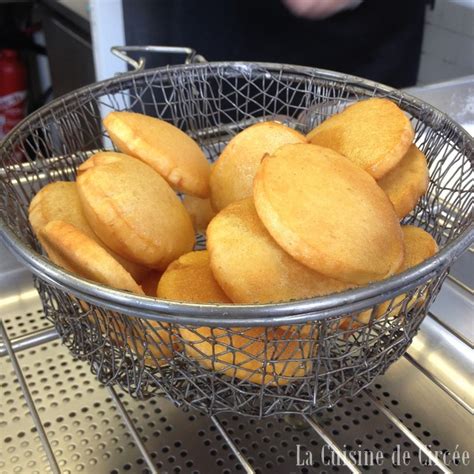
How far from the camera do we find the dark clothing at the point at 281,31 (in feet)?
4.09

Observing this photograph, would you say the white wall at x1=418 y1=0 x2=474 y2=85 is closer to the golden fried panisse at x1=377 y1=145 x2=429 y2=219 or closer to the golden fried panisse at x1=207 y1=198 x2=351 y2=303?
the golden fried panisse at x1=377 y1=145 x2=429 y2=219

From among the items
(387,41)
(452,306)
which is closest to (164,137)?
(452,306)

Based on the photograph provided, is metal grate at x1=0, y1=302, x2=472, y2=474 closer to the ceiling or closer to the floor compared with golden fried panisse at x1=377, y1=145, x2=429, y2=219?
closer to the floor

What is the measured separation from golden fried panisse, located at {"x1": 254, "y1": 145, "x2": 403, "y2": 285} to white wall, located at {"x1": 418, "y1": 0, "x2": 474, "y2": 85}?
1.16m

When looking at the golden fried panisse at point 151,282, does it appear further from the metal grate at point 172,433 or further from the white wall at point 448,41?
the white wall at point 448,41

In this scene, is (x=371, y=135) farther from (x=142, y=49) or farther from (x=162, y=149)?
(x=142, y=49)

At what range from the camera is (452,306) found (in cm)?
59

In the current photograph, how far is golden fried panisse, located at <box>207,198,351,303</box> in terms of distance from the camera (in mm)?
385

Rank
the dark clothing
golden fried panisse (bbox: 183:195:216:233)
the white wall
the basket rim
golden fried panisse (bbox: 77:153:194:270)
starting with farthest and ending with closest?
the white wall
the dark clothing
golden fried panisse (bbox: 183:195:216:233)
golden fried panisse (bbox: 77:153:194:270)
the basket rim

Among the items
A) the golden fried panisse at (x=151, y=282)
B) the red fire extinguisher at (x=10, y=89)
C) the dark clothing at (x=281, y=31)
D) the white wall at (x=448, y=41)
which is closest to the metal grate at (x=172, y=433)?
the golden fried panisse at (x=151, y=282)

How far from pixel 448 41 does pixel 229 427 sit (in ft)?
4.14

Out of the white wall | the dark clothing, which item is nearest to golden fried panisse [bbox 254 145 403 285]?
the dark clothing

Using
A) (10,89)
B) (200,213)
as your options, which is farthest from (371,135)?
(10,89)

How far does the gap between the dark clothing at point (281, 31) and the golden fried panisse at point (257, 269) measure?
0.95 metres
